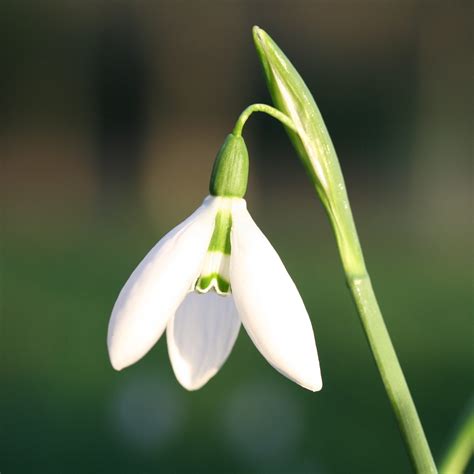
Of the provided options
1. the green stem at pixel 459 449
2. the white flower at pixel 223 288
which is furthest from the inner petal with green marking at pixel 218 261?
the green stem at pixel 459 449

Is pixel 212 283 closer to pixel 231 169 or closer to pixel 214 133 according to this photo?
pixel 231 169

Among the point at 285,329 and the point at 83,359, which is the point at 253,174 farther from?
the point at 285,329

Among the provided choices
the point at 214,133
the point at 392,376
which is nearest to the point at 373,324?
the point at 392,376

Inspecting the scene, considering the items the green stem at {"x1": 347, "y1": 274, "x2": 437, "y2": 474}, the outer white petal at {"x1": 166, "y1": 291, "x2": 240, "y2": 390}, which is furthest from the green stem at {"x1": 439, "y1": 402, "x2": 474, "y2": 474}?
the outer white petal at {"x1": 166, "y1": 291, "x2": 240, "y2": 390}

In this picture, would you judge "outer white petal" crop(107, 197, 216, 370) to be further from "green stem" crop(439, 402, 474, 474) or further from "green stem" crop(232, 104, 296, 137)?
"green stem" crop(439, 402, 474, 474)

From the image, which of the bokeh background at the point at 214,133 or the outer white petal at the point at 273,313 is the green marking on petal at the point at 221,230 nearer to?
the outer white petal at the point at 273,313
